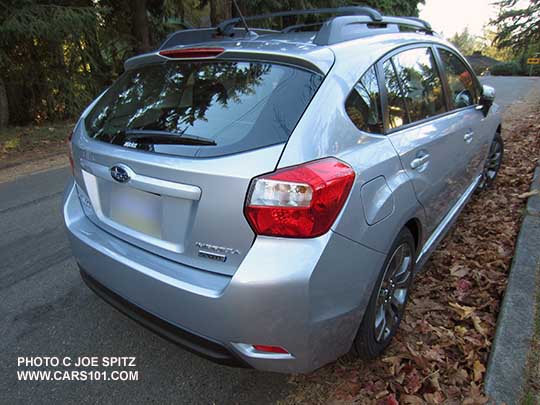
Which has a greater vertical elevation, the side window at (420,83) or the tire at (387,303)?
the side window at (420,83)

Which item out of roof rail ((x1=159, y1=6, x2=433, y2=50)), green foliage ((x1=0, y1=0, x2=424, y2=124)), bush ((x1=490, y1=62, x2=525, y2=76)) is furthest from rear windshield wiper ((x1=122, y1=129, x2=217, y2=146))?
bush ((x1=490, y1=62, x2=525, y2=76))

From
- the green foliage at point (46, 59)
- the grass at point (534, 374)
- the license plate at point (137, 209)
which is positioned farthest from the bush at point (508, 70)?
the license plate at point (137, 209)

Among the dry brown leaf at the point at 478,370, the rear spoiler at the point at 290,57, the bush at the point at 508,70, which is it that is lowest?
the bush at the point at 508,70

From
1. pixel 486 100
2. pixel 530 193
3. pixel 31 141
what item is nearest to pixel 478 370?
pixel 486 100

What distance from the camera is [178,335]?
188cm

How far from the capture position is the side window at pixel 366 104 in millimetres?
1920

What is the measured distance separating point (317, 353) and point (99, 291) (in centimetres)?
125

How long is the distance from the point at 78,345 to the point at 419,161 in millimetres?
2285

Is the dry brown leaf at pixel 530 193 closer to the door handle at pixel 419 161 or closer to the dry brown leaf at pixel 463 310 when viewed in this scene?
the dry brown leaf at pixel 463 310

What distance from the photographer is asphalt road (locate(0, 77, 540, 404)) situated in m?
A: 2.10

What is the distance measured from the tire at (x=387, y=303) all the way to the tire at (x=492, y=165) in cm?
252

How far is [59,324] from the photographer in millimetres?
2580

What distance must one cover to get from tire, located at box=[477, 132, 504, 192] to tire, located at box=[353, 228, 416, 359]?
2523 millimetres

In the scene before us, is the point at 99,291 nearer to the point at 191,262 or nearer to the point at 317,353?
the point at 191,262
